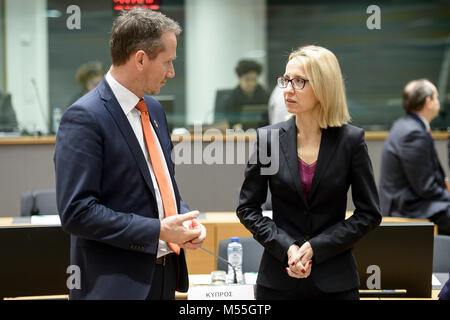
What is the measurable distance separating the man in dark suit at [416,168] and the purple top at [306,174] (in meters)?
2.34

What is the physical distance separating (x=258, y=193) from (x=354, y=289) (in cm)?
48

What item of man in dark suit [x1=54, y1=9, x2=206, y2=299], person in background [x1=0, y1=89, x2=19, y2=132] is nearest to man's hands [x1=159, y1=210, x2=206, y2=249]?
man in dark suit [x1=54, y1=9, x2=206, y2=299]

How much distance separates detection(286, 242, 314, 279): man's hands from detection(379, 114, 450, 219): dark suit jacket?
2.44m

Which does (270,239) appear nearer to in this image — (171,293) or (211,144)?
(171,293)

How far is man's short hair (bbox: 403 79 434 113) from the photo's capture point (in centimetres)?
425

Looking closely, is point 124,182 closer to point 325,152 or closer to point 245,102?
point 325,152

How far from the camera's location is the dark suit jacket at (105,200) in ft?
5.28

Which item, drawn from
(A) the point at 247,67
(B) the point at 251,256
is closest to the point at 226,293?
(B) the point at 251,256

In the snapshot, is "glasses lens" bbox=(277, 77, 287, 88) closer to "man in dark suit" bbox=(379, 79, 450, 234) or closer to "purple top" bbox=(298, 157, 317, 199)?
"purple top" bbox=(298, 157, 317, 199)

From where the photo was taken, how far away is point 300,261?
1.98 m

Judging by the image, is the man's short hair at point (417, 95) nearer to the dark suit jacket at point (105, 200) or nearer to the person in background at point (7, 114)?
the dark suit jacket at point (105, 200)

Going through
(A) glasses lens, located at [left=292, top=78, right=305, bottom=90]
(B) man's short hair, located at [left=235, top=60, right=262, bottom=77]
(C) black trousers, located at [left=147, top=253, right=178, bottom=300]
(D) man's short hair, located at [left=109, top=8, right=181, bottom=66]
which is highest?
(B) man's short hair, located at [left=235, top=60, right=262, bottom=77]

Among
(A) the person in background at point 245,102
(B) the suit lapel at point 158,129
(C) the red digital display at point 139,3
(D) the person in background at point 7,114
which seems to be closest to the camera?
(B) the suit lapel at point 158,129

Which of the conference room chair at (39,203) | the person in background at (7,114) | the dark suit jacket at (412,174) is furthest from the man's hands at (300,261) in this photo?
the person in background at (7,114)
